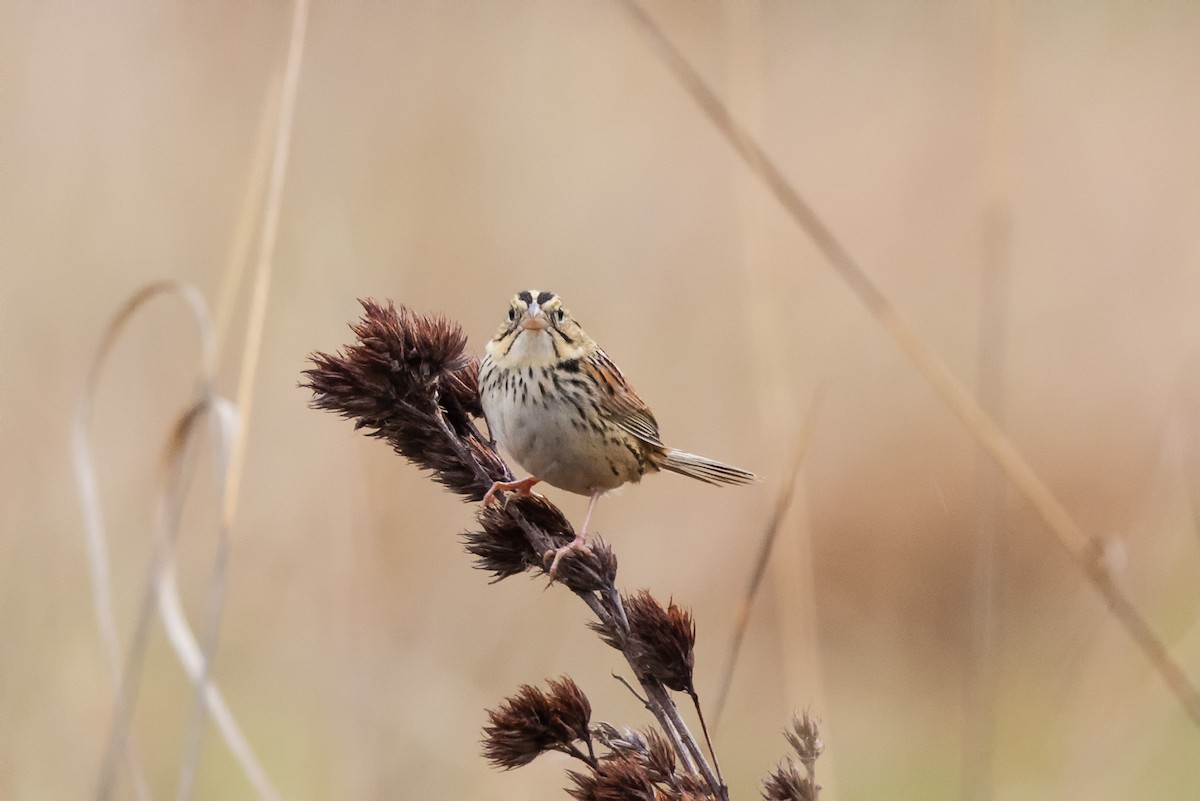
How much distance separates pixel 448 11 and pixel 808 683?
12.4ft

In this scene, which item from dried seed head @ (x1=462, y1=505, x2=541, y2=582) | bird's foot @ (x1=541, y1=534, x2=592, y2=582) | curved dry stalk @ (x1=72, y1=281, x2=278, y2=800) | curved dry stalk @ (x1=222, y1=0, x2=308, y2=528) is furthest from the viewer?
curved dry stalk @ (x1=72, y1=281, x2=278, y2=800)

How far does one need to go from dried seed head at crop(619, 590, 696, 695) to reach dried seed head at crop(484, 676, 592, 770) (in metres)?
0.09

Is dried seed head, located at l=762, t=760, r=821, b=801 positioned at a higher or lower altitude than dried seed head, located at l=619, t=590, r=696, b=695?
lower

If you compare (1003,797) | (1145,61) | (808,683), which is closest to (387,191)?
(808,683)

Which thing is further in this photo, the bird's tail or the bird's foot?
the bird's tail

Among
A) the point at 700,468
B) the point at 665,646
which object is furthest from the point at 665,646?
the point at 700,468

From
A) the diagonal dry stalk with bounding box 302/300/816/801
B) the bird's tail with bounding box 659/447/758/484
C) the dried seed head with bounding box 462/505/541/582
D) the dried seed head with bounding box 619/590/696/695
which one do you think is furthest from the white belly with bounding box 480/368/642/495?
the dried seed head with bounding box 619/590/696/695

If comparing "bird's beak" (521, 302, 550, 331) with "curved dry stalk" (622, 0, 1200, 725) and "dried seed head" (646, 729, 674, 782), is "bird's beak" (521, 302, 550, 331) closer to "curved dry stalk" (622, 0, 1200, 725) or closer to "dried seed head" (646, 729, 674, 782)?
"curved dry stalk" (622, 0, 1200, 725)

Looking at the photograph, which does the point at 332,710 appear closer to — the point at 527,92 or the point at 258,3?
the point at 527,92

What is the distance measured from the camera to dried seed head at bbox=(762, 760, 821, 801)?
4.45ft

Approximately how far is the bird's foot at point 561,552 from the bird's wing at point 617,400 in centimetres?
98

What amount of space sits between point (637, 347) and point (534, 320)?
189 cm

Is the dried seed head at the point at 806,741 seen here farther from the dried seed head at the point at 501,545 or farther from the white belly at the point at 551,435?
the white belly at the point at 551,435

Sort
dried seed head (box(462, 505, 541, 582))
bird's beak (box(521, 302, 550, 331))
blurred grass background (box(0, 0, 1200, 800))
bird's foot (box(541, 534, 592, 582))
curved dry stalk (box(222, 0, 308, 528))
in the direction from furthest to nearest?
1. blurred grass background (box(0, 0, 1200, 800))
2. bird's beak (box(521, 302, 550, 331))
3. curved dry stalk (box(222, 0, 308, 528))
4. dried seed head (box(462, 505, 541, 582))
5. bird's foot (box(541, 534, 592, 582))
